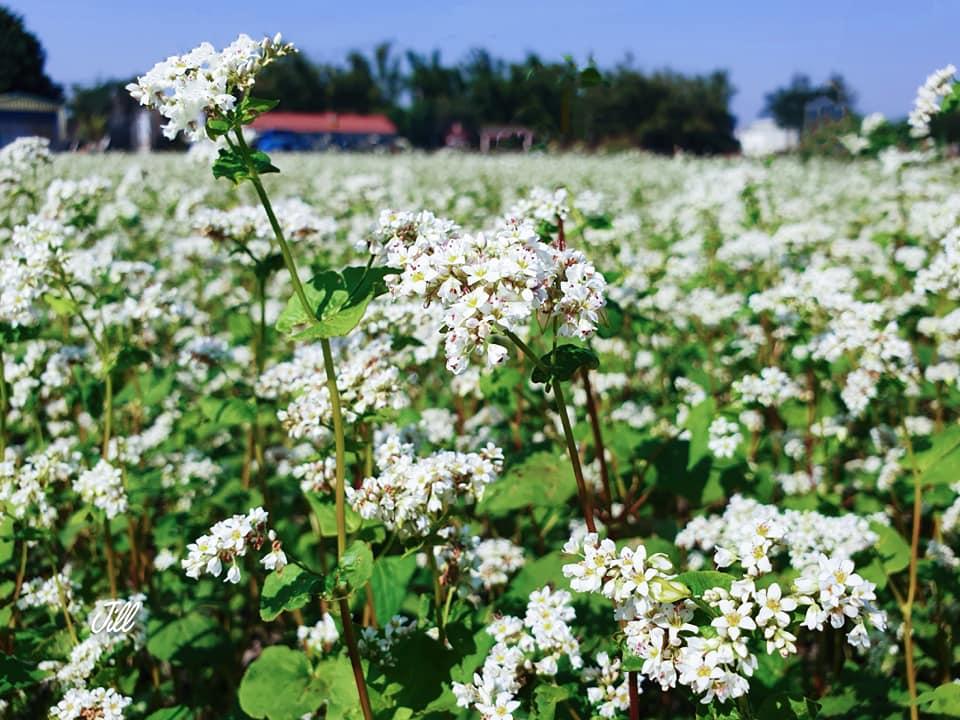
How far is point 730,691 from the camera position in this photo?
5.50 feet

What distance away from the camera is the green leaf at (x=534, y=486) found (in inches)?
127

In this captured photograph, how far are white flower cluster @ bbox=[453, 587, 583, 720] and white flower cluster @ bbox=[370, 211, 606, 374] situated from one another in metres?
0.83

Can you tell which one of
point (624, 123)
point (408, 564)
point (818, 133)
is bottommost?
point (408, 564)

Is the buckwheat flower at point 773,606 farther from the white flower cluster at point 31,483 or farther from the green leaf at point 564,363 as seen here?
the white flower cluster at point 31,483

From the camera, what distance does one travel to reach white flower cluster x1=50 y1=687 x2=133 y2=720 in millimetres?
2348

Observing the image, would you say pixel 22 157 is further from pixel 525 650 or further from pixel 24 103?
pixel 525 650

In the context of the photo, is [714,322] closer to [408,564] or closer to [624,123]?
[408,564]

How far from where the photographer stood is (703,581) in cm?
192

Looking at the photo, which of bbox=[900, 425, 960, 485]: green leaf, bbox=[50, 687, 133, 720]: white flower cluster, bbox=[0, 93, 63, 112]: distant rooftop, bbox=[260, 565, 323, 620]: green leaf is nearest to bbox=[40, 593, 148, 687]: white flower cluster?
bbox=[50, 687, 133, 720]: white flower cluster

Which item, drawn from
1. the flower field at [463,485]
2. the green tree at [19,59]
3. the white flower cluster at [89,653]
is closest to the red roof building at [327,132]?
the green tree at [19,59]

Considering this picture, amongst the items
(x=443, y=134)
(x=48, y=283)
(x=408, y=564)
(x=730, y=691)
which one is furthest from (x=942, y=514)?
(x=443, y=134)

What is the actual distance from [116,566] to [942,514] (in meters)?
3.83

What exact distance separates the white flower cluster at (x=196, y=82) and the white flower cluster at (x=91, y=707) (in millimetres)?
1568

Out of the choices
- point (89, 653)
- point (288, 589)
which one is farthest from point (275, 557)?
point (89, 653)
